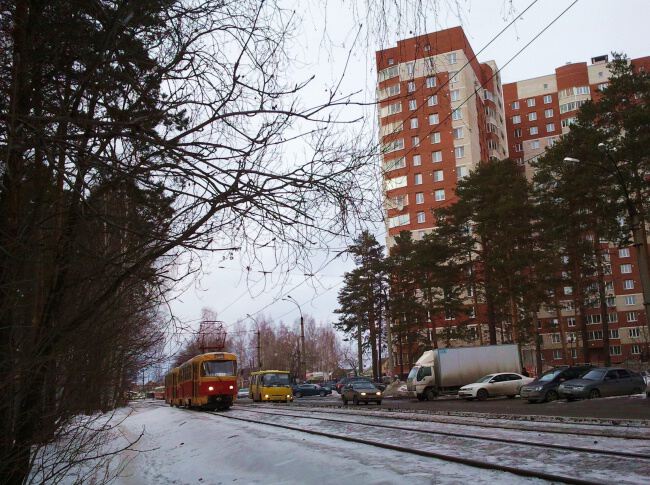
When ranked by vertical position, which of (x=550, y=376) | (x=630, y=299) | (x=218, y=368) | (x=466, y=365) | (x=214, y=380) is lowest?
(x=550, y=376)

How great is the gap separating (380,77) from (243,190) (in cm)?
142

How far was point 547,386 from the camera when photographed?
2747 centimetres

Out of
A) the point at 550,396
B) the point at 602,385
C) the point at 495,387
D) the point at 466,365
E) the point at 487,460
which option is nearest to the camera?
the point at 487,460

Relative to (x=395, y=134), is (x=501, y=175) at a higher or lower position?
higher

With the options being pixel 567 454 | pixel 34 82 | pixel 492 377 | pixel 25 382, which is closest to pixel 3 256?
pixel 25 382

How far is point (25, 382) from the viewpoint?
534cm

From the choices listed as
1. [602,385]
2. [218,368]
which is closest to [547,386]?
[602,385]

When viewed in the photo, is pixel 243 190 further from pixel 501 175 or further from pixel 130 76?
pixel 501 175

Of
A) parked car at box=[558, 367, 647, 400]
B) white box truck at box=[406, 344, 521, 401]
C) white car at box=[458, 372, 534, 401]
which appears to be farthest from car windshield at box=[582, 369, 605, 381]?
white box truck at box=[406, 344, 521, 401]

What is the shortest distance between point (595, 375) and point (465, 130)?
5090cm

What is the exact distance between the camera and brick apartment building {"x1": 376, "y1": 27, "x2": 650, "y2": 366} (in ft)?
15.9

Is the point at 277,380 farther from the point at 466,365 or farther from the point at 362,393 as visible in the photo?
the point at 466,365

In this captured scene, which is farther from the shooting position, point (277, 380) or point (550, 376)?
point (277, 380)

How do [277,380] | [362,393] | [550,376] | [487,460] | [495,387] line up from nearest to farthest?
Result: [487,460] → [550,376] → [495,387] → [362,393] → [277,380]
